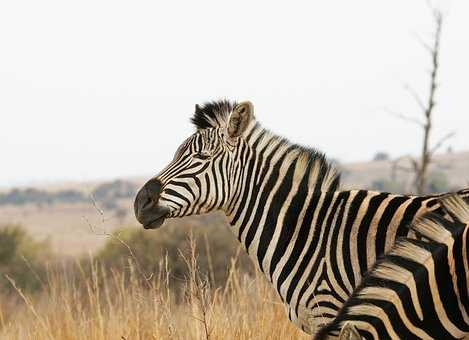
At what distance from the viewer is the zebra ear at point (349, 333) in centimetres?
248

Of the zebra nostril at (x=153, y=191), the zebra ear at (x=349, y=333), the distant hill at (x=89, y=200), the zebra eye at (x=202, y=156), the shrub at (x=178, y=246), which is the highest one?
the zebra eye at (x=202, y=156)

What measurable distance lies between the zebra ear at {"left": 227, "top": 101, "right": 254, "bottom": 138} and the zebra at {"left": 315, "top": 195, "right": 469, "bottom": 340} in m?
2.45

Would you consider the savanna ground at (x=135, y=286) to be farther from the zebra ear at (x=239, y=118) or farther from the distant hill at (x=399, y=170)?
the distant hill at (x=399, y=170)

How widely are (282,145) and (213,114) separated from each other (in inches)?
21.1

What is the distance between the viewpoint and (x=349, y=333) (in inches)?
97.7

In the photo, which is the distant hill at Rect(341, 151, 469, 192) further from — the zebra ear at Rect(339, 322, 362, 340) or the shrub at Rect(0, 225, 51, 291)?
the zebra ear at Rect(339, 322, 362, 340)

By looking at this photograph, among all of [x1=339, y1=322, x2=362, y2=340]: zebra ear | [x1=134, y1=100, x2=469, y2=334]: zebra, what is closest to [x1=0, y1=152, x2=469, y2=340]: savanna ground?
[x1=134, y1=100, x2=469, y2=334]: zebra

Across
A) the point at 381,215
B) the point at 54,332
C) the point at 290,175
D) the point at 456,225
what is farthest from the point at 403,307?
the point at 54,332

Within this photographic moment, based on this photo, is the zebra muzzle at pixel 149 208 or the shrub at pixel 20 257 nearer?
the zebra muzzle at pixel 149 208

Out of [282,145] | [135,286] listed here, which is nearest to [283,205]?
[282,145]

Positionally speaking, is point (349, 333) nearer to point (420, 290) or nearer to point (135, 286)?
point (420, 290)

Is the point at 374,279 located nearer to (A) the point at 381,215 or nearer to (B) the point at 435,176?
(A) the point at 381,215

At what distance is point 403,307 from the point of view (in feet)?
9.46

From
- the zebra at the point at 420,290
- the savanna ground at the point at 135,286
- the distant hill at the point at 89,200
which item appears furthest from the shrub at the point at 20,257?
the distant hill at the point at 89,200
